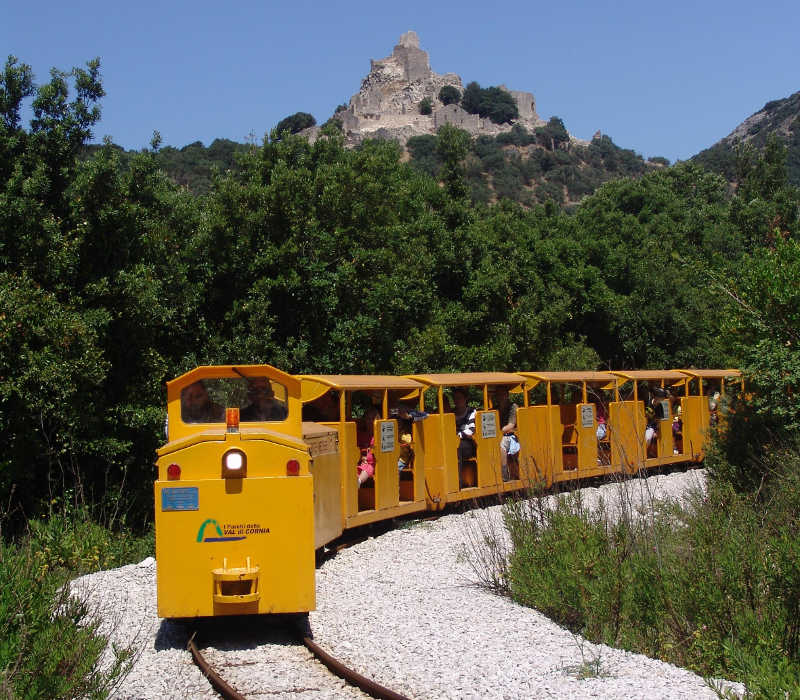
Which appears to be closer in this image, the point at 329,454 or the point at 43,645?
the point at 43,645

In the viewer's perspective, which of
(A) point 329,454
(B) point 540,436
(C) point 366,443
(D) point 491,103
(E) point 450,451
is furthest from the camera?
(D) point 491,103

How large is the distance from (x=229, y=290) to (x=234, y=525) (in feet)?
46.6

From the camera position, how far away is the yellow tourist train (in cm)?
745

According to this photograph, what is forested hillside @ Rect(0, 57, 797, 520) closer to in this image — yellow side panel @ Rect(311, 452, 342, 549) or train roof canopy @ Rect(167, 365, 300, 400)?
yellow side panel @ Rect(311, 452, 342, 549)

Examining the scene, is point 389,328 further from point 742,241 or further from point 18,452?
point 742,241

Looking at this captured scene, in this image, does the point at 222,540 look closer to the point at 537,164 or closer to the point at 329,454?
the point at 329,454

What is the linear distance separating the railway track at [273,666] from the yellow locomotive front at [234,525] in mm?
338

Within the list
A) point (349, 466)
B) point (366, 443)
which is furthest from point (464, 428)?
point (349, 466)

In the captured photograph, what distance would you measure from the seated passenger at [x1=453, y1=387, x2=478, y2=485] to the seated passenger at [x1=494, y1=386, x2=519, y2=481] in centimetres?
59

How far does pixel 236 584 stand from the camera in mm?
7461

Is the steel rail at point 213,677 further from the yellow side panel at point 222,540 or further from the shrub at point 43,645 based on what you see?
the shrub at point 43,645

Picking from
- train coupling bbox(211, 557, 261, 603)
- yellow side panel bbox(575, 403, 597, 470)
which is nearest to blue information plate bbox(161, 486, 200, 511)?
train coupling bbox(211, 557, 261, 603)

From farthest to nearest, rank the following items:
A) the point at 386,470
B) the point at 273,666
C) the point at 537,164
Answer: the point at 537,164, the point at 386,470, the point at 273,666

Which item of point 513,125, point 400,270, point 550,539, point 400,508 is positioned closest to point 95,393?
point 400,508
